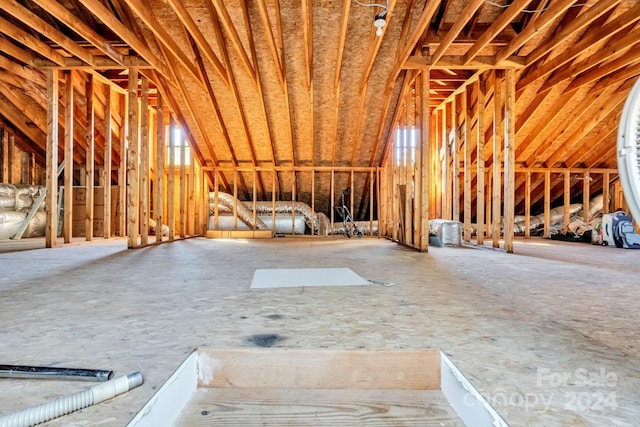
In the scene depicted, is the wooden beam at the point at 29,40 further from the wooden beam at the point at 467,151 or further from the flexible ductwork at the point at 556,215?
the flexible ductwork at the point at 556,215

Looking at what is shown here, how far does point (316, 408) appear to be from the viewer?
1142 millimetres

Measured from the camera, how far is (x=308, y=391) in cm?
127

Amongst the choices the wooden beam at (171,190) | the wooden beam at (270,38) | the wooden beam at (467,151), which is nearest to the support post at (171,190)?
the wooden beam at (171,190)

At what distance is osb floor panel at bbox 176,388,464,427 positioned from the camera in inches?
42.1

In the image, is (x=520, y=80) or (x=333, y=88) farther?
(x=333, y=88)

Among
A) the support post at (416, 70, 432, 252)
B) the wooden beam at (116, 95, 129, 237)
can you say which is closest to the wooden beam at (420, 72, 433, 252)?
the support post at (416, 70, 432, 252)

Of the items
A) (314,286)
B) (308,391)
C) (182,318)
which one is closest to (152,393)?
(308,391)

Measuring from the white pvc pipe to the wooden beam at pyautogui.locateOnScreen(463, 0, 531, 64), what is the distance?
4.21 meters

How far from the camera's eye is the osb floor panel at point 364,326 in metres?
1.05

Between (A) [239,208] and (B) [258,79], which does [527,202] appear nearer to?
(B) [258,79]

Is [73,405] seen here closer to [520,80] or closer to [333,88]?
[333,88]

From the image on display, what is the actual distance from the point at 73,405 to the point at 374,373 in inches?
37.5

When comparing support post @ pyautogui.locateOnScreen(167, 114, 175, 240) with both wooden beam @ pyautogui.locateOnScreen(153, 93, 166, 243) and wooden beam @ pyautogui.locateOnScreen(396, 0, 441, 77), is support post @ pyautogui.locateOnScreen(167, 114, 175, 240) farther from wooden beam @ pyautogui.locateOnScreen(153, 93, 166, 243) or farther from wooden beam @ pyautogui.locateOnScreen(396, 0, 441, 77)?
wooden beam @ pyautogui.locateOnScreen(396, 0, 441, 77)

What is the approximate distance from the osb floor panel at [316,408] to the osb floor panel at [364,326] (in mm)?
151
